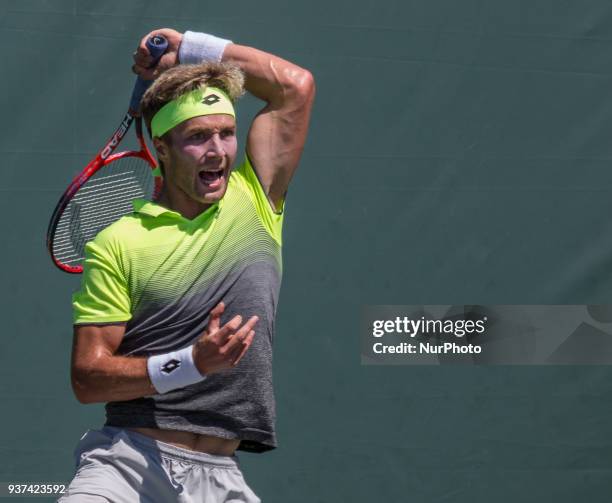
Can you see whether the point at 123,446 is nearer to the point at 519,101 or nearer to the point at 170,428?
the point at 170,428

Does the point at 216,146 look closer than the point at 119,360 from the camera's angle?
No

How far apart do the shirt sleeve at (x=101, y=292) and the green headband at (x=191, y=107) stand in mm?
330

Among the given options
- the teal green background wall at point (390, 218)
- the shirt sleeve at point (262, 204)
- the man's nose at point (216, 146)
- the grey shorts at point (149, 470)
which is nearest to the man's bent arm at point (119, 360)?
the grey shorts at point (149, 470)

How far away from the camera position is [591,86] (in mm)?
4562

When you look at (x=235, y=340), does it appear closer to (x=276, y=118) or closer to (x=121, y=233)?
(x=121, y=233)

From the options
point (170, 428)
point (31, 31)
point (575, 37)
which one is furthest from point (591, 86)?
point (170, 428)

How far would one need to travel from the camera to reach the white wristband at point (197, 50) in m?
3.06

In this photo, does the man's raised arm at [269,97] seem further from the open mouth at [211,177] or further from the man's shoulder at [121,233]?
the man's shoulder at [121,233]

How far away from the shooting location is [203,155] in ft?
9.50

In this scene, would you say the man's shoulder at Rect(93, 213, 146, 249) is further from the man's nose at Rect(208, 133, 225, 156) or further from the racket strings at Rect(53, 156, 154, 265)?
the racket strings at Rect(53, 156, 154, 265)

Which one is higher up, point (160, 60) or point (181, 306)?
point (160, 60)

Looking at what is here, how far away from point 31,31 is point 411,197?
4.67 ft

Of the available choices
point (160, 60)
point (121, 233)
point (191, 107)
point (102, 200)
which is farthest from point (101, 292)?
point (102, 200)

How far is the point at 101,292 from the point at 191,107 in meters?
0.47
